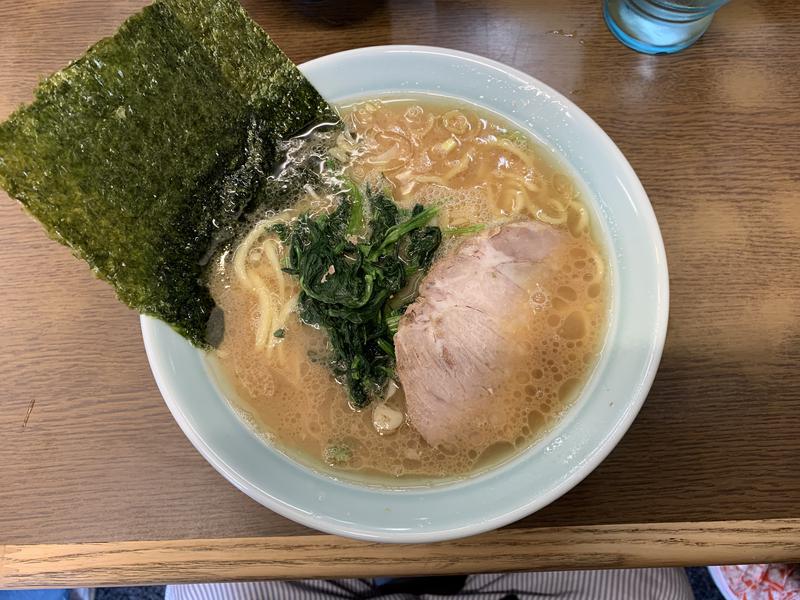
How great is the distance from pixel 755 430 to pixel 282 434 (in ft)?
3.18

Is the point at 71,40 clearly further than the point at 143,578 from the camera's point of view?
Yes

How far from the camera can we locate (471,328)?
1149 mm

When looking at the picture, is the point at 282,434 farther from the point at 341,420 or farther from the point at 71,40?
the point at 71,40

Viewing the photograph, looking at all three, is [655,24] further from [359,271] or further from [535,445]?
[535,445]

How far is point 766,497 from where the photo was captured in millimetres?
1133

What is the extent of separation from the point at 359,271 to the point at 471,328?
26 cm

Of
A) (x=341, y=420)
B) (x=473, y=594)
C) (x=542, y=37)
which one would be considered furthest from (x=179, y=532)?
(x=542, y=37)

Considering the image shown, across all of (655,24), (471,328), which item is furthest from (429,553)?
(655,24)

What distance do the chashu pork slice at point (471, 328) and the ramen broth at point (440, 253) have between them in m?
0.02

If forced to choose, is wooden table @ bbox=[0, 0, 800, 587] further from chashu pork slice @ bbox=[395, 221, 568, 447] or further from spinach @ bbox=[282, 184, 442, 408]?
spinach @ bbox=[282, 184, 442, 408]

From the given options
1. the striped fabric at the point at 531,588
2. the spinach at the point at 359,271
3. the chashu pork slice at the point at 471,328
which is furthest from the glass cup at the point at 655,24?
the striped fabric at the point at 531,588

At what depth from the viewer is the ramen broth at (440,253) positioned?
1102 millimetres

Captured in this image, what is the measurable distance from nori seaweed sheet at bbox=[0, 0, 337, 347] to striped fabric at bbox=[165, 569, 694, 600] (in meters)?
0.98

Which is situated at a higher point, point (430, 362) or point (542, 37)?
point (542, 37)
